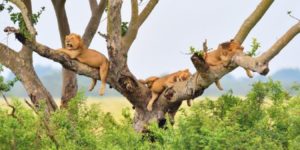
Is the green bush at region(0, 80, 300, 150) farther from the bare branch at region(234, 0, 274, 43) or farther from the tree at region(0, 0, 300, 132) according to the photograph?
the bare branch at region(234, 0, 274, 43)

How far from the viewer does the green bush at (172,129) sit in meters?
10.6

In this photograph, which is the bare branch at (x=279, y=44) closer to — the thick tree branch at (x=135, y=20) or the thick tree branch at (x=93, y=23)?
the thick tree branch at (x=135, y=20)

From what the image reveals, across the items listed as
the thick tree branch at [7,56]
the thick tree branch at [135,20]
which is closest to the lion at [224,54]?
the thick tree branch at [135,20]

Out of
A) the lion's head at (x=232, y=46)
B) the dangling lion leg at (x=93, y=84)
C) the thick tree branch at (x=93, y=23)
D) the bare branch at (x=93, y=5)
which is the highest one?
the bare branch at (x=93, y=5)

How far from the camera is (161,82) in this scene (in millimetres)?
16609

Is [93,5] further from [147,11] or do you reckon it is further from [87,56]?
Answer: [87,56]

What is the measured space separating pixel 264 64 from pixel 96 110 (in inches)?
112

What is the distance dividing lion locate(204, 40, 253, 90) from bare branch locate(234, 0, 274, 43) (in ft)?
3.04

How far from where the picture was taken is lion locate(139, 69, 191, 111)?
634 inches

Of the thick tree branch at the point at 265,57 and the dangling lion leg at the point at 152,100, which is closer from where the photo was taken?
the thick tree branch at the point at 265,57

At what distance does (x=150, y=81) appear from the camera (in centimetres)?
1697

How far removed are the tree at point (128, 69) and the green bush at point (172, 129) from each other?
878mm

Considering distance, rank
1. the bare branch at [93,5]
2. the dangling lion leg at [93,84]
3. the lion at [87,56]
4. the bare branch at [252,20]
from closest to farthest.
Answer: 1. the bare branch at [252,20]
2. the lion at [87,56]
3. the dangling lion leg at [93,84]
4. the bare branch at [93,5]

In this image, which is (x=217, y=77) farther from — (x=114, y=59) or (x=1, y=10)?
(x=1, y=10)
